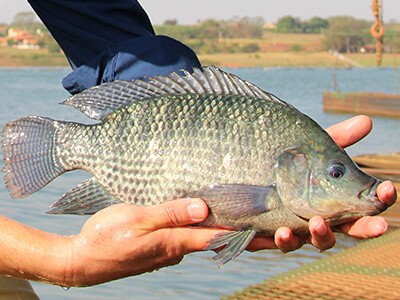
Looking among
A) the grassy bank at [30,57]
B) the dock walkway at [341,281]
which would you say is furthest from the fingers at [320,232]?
the grassy bank at [30,57]

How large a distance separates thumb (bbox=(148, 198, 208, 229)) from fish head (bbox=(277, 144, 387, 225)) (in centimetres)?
25

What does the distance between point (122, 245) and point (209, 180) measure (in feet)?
1.35

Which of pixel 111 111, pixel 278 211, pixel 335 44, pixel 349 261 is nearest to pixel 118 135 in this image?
pixel 111 111

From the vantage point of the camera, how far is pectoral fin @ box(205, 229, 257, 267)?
3.16m

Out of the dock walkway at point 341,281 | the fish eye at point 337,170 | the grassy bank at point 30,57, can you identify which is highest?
the fish eye at point 337,170

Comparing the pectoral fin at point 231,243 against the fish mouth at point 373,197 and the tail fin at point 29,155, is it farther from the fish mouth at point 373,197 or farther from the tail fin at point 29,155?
the tail fin at point 29,155

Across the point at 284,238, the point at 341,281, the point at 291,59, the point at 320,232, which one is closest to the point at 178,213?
the point at 284,238

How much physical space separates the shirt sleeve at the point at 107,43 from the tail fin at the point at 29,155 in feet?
1.29

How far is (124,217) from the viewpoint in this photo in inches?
128

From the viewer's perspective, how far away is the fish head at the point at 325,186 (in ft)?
10.4

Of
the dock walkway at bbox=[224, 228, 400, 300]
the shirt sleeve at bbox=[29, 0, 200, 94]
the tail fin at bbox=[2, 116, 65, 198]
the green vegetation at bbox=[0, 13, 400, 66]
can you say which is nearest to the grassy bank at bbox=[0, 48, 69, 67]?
the green vegetation at bbox=[0, 13, 400, 66]

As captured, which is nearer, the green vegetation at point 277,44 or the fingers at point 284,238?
the fingers at point 284,238

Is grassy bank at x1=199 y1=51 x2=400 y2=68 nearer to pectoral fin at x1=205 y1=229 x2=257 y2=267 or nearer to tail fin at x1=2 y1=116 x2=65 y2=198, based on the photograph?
tail fin at x1=2 y1=116 x2=65 y2=198

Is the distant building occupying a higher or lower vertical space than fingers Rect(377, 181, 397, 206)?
lower
